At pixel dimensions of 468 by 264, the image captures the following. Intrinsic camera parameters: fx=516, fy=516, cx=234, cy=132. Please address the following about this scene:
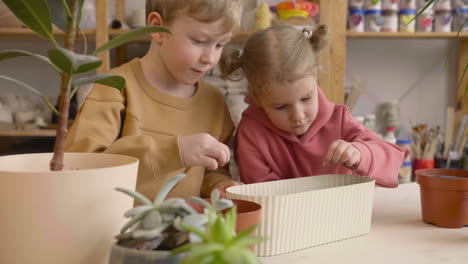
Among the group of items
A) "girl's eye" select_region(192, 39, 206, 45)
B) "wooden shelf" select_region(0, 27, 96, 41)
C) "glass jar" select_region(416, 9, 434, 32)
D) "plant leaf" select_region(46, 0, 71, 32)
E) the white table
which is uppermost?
"glass jar" select_region(416, 9, 434, 32)

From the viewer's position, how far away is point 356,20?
243cm

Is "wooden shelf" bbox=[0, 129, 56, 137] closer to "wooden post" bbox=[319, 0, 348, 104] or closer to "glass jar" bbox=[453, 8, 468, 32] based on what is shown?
"wooden post" bbox=[319, 0, 348, 104]

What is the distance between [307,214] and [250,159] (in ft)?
1.62

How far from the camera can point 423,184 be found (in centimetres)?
88

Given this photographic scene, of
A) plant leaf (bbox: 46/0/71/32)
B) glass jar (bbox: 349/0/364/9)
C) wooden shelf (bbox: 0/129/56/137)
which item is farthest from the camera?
glass jar (bbox: 349/0/364/9)

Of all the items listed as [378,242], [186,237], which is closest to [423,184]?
[378,242]

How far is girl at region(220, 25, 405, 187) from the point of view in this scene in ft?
3.69

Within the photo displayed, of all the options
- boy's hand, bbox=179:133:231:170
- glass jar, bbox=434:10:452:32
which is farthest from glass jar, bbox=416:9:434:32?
boy's hand, bbox=179:133:231:170

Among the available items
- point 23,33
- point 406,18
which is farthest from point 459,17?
point 23,33

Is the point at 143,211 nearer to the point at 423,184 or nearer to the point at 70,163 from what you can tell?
the point at 70,163

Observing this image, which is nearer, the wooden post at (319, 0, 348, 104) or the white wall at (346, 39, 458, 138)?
the wooden post at (319, 0, 348, 104)

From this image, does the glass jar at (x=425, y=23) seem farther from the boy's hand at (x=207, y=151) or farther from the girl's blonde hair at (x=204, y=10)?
the boy's hand at (x=207, y=151)

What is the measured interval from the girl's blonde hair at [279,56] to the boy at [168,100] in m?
0.09

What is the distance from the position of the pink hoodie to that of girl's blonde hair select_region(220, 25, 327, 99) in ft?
0.29
